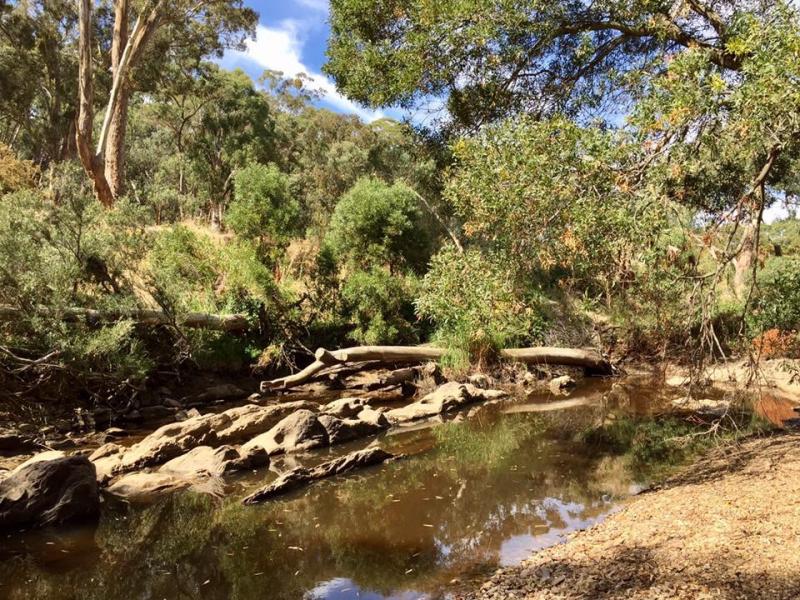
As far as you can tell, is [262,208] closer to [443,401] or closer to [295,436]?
[443,401]

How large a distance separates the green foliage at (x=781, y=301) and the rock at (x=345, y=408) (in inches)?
293

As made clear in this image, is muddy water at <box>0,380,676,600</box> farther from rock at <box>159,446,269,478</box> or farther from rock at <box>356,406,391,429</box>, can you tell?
rock at <box>356,406,391,429</box>

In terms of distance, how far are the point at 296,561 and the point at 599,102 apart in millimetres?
8570

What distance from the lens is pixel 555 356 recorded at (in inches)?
683

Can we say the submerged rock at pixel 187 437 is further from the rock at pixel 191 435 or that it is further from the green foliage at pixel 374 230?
the green foliage at pixel 374 230

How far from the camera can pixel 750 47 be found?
5.96 m

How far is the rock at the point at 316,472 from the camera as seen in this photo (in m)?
7.97

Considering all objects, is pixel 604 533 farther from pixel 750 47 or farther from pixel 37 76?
pixel 37 76

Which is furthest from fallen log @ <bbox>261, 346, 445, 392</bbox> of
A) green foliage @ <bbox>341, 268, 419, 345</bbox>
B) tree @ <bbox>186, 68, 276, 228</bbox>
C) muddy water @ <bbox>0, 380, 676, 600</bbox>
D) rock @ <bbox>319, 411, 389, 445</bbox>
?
tree @ <bbox>186, 68, 276, 228</bbox>

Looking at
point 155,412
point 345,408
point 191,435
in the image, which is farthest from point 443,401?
Answer: point 155,412

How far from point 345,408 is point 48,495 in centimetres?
600

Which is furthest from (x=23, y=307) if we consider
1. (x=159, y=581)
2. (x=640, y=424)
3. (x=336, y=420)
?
(x=640, y=424)

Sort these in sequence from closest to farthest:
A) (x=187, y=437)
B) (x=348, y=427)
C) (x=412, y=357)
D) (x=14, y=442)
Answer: (x=187, y=437), (x=14, y=442), (x=348, y=427), (x=412, y=357)

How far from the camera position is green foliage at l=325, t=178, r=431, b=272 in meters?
20.7
